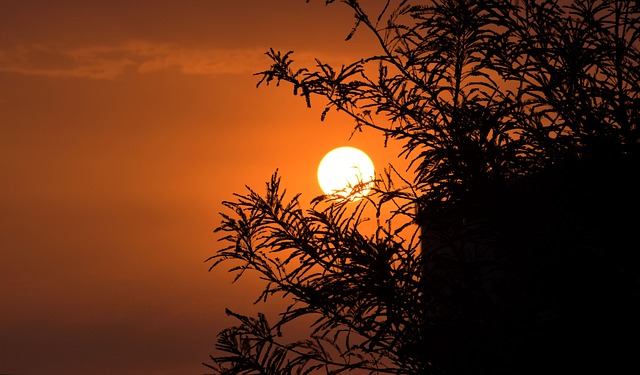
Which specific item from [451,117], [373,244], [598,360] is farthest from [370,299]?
[598,360]

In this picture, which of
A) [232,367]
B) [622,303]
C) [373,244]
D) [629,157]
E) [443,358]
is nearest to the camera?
[622,303]

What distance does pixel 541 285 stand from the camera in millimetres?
5523

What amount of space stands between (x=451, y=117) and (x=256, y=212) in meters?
2.30

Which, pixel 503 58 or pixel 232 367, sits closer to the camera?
pixel 503 58

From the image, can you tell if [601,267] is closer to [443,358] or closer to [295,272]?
[443,358]

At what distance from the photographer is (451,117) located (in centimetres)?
696

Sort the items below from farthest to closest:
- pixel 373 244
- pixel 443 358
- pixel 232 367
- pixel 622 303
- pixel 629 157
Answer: pixel 232 367, pixel 373 244, pixel 443 358, pixel 629 157, pixel 622 303

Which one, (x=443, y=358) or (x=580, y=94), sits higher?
(x=580, y=94)

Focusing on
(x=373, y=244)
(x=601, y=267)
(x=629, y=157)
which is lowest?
(x=601, y=267)

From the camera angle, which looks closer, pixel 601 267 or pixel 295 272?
pixel 601 267

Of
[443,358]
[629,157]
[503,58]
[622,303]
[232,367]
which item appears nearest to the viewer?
[622,303]

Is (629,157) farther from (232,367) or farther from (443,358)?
(232,367)

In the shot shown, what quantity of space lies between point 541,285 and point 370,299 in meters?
1.79

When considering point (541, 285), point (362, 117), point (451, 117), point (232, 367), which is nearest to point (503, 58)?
point (451, 117)
